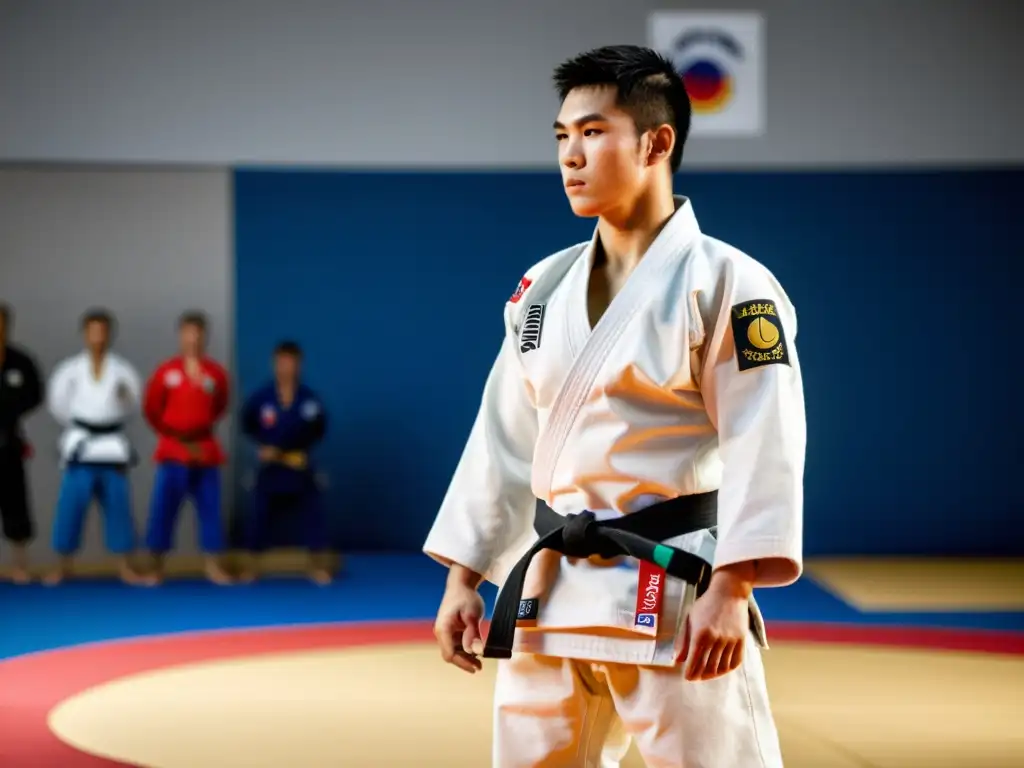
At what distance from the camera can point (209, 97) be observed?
948 centimetres

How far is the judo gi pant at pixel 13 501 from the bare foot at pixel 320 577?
1.59 metres

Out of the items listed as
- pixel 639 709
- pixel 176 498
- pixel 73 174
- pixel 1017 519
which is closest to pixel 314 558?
pixel 176 498

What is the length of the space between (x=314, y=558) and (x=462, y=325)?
2.08 metres

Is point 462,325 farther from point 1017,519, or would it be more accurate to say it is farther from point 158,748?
point 158,748

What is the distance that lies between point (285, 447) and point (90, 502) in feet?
3.67

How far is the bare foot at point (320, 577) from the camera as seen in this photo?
321 inches

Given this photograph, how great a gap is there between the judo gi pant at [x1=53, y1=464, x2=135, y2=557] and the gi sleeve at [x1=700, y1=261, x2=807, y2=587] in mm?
6615

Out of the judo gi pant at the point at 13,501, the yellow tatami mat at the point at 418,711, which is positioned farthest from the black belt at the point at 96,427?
the yellow tatami mat at the point at 418,711

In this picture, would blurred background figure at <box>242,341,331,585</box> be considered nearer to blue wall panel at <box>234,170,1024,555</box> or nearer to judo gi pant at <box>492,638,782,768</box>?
blue wall panel at <box>234,170,1024,555</box>

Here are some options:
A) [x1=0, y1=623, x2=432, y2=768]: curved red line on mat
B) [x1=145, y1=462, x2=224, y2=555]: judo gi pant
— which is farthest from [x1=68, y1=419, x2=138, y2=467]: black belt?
[x1=0, y1=623, x2=432, y2=768]: curved red line on mat

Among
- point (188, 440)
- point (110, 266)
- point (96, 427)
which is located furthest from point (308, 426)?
point (110, 266)

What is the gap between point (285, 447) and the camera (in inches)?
330

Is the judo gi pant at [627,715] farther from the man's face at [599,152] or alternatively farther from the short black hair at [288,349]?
the short black hair at [288,349]

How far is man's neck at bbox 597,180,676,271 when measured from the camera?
7.01 ft
